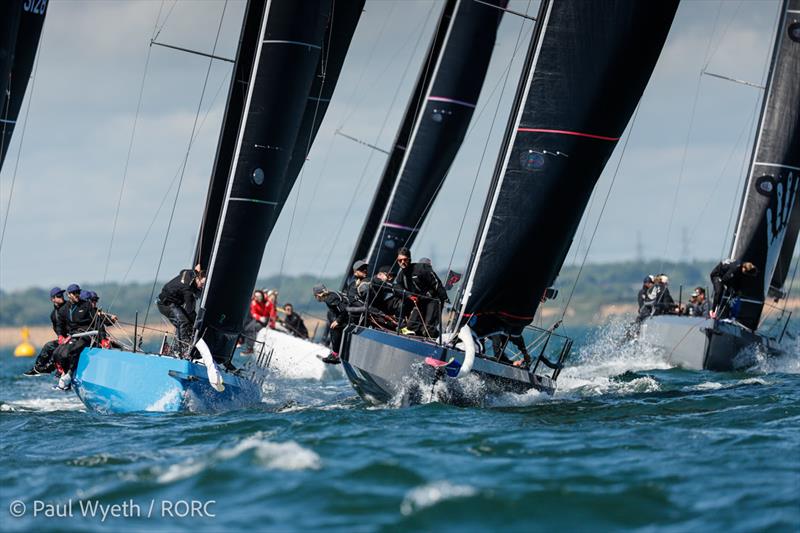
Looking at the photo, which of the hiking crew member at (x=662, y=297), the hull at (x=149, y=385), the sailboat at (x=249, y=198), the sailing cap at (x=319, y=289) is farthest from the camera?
the hiking crew member at (x=662, y=297)

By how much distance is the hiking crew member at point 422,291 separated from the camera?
1366 cm

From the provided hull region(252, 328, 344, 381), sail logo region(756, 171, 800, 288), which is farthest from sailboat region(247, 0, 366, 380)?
sail logo region(756, 171, 800, 288)

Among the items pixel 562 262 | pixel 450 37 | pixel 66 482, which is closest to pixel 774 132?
pixel 450 37

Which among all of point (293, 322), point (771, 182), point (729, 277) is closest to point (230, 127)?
point (729, 277)

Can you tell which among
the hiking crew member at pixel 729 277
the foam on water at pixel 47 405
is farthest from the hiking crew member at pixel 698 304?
the foam on water at pixel 47 405

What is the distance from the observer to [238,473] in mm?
9289

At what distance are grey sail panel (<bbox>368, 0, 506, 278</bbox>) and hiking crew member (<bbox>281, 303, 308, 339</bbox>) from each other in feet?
13.2

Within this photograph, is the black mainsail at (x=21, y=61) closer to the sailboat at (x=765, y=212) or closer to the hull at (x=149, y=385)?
the hull at (x=149, y=385)

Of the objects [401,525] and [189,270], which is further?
[189,270]

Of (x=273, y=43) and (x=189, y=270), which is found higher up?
(x=273, y=43)

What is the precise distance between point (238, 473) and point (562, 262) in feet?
22.2

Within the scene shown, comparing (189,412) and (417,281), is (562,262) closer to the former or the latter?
(417,281)

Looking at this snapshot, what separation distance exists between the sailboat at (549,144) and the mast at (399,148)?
7.36 m

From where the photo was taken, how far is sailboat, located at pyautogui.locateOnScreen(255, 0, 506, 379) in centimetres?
2117
